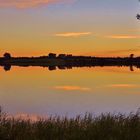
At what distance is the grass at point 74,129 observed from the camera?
806 inches

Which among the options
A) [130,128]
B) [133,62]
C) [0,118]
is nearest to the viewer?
[130,128]

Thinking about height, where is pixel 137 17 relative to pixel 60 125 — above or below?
above

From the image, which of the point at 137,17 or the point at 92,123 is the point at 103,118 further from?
the point at 137,17

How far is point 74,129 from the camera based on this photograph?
22.0m

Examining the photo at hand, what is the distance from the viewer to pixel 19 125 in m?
22.5

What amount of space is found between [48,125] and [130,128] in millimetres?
3011

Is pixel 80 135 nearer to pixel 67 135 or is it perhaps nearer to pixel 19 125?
pixel 67 135

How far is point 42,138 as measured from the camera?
20.5m

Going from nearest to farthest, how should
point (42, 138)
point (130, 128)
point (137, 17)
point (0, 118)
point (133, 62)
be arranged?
point (42, 138) < point (130, 128) < point (0, 118) < point (137, 17) < point (133, 62)

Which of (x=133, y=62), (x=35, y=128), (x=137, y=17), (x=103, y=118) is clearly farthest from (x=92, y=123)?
(x=133, y=62)

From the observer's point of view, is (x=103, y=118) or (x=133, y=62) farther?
(x=133, y=62)

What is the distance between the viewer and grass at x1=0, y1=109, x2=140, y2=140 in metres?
20.5

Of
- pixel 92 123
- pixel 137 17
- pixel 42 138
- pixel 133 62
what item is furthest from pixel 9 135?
pixel 133 62

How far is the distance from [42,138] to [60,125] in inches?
87.3
